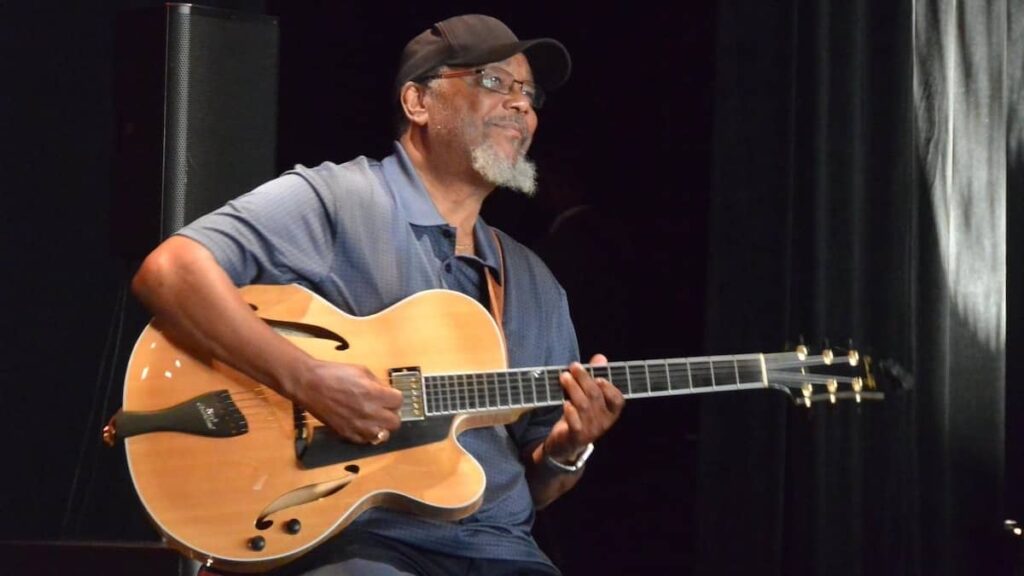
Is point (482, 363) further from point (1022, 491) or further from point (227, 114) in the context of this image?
point (1022, 491)

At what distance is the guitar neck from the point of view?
2.39 metres

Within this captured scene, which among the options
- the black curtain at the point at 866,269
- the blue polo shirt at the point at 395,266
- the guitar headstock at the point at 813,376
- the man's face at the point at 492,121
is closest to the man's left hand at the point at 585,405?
the blue polo shirt at the point at 395,266

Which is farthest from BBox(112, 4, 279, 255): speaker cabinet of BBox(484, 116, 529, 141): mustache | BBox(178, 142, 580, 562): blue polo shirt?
BBox(484, 116, 529, 141): mustache

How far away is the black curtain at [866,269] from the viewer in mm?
3285

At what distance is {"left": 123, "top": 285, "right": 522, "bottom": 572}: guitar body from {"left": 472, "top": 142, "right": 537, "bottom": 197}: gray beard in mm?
Result: 389

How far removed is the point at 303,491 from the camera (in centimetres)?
221

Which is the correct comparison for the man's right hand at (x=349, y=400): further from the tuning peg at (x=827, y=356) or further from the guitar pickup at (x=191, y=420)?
the tuning peg at (x=827, y=356)

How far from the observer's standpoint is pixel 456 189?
2.79 meters

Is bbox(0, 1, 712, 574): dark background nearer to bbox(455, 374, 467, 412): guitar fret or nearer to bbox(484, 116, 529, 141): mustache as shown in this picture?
bbox(484, 116, 529, 141): mustache

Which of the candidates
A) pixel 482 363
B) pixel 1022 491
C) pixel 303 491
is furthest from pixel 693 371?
pixel 1022 491

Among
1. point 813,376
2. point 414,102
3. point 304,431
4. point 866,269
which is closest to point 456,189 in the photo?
point 414,102

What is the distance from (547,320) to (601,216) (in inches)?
64.3

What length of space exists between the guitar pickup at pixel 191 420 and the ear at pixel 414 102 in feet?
2.85

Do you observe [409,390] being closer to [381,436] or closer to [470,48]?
[381,436]
